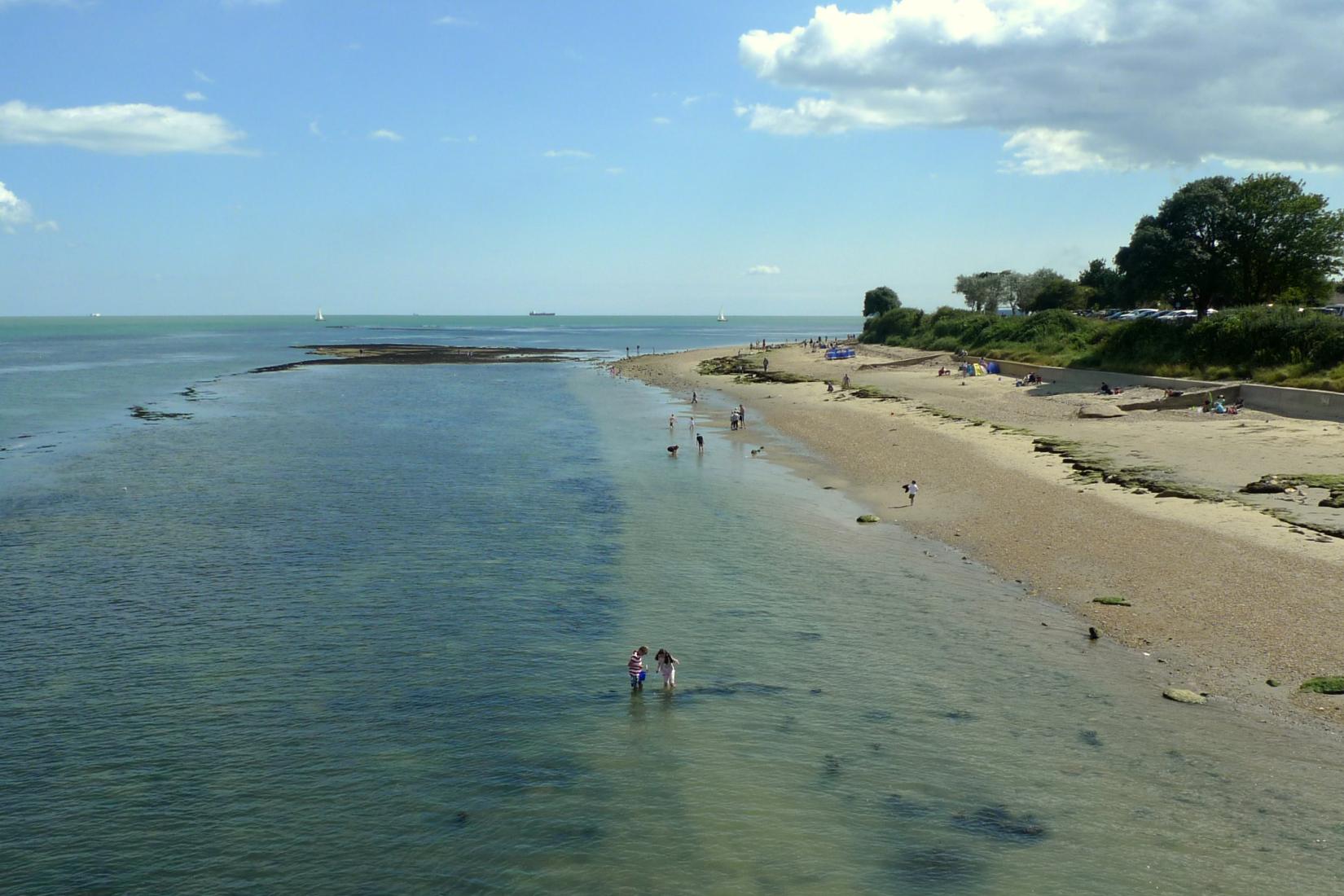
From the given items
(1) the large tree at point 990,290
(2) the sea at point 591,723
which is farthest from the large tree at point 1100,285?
(2) the sea at point 591,723

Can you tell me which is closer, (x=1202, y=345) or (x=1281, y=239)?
(x=1202, y=345)

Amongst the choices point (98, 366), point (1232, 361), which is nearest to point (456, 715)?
point (1232, 361)

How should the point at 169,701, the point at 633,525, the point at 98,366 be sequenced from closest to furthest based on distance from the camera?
the point at 169,701, the point at 633,525, the point at 98,366

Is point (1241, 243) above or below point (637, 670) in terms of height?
above

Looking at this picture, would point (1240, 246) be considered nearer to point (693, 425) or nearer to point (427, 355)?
point (693, 425)

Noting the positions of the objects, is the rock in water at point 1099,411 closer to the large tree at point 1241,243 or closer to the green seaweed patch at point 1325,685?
the large tree at point 1241,243

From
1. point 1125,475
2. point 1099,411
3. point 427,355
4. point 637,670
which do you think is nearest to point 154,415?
point 637,670

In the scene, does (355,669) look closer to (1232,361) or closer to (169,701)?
(169,701)

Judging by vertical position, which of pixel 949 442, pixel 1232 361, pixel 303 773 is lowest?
pixel 303 773
